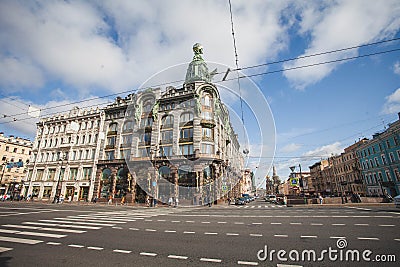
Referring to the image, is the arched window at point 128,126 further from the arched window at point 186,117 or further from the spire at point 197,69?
the spire at point 197,69

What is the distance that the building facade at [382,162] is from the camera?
125ft

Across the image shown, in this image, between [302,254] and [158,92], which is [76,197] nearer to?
[158,92]

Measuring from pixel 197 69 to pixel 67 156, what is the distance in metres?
34.1

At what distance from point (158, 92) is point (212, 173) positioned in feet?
62.9

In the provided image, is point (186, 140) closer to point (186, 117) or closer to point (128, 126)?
point (186, 117)

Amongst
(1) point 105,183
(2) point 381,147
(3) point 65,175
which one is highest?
(2) point 381,147

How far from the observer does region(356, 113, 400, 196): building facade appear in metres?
38.2

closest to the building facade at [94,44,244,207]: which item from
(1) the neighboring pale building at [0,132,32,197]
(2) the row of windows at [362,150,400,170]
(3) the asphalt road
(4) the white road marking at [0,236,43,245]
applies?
(3) the asphalt road

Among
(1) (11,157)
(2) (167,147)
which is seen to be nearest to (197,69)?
(2) (167,147)

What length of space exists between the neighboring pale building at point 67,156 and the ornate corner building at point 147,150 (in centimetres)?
20

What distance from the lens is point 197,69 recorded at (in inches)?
1612

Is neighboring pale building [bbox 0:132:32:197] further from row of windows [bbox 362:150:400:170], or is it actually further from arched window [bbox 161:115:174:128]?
row of windows [bbox 362:150:400:170]

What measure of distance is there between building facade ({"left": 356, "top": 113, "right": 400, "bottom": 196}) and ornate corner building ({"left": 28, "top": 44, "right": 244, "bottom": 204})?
32.5m

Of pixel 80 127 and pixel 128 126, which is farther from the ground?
pixel 80 127
